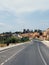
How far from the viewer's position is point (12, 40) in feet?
351

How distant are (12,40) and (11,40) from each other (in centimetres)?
58

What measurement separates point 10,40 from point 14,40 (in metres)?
2.98

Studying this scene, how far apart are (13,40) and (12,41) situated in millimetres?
707

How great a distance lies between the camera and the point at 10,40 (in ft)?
348

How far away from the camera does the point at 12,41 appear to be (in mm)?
107062

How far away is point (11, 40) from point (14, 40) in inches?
97.1

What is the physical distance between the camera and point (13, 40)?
10750cm

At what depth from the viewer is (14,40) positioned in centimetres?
10869

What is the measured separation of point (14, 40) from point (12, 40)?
6.25 ft

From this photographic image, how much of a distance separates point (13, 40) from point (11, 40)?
1263mm

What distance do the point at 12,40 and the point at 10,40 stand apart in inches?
44.2
